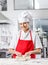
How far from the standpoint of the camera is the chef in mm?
1476

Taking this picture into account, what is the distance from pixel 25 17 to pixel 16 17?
0.26 feet

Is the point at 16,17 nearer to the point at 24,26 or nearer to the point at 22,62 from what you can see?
the point at 24,26

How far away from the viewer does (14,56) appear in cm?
149

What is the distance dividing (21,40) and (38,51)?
0.52ft

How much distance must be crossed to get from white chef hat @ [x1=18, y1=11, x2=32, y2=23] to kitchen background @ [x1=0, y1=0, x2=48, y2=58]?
0.03m

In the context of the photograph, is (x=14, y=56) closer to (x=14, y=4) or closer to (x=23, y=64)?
→ (x=23, y=64)

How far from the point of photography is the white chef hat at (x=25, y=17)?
57.0 inches

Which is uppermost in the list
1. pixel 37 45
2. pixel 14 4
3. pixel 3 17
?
pixel 14 4

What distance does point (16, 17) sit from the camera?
1481mm

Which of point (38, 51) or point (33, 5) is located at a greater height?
point (33, 5)

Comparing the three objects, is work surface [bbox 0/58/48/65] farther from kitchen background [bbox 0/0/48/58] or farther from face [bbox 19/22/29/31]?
face [bbox 19/22/29/31]

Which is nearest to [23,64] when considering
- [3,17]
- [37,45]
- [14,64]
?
[14,64]

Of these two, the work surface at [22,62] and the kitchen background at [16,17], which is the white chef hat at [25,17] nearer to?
the kitchen background at [16,17]

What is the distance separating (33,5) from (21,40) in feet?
0.95
